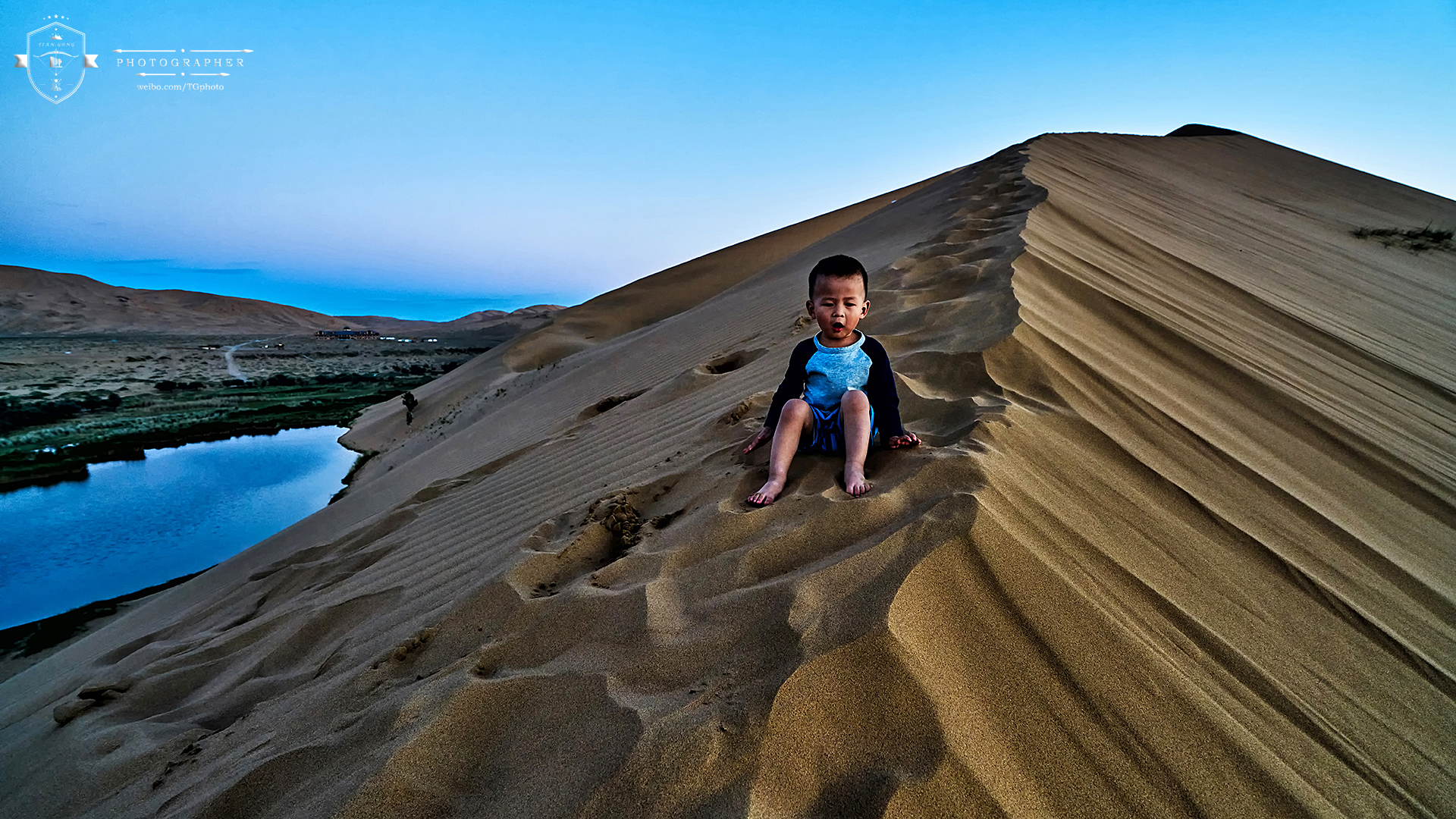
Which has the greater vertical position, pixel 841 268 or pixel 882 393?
pixel 841 268

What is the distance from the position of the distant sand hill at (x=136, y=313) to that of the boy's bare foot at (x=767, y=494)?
64107 millimetres

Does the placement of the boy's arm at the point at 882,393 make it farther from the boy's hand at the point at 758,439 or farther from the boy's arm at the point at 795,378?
the boy's hand at the point at 758,439

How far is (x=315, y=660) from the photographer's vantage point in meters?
2.25

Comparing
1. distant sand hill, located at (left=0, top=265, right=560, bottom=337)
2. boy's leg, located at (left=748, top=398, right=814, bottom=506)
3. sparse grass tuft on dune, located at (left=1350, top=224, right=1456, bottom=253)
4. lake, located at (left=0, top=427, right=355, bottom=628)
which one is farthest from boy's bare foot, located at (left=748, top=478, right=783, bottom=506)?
distant sand hill, located at (left=0, top=265, right=560, bottom=337)

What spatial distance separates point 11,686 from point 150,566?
7.56ft

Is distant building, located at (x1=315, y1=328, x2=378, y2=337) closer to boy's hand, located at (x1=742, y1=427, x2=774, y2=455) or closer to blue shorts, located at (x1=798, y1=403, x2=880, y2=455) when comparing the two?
boy's hand, located at (x1=742, y1=427, x2=774, y2=455)

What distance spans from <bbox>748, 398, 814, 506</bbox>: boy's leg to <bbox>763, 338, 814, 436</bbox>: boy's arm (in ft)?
0.43

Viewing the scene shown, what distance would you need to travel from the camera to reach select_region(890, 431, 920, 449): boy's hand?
7.38ft

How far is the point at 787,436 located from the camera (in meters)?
2.28

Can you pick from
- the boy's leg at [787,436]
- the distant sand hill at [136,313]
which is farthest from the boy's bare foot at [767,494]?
the distant sand hill at [136,313]

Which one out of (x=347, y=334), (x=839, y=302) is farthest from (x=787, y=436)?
(x=347, y=334)

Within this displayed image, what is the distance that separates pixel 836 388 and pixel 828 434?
17cm

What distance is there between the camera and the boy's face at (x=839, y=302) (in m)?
2.36

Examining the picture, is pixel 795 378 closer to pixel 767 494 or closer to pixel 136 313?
pixel 767 494
